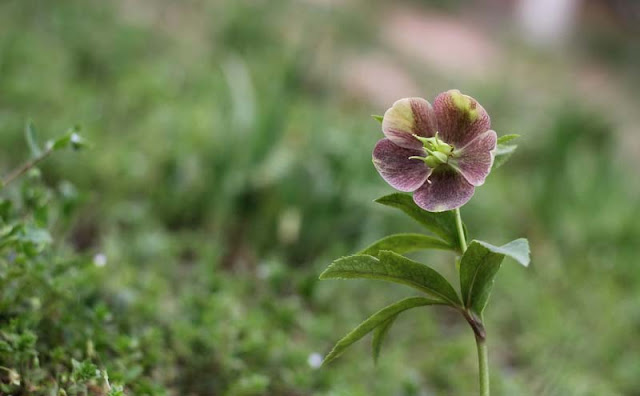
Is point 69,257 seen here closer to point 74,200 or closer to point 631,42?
point 74,200

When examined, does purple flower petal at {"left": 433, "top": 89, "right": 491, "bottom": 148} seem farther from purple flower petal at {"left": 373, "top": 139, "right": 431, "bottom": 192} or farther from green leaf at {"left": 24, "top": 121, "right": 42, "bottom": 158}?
green leaf at {"left": 24, "top": 121, "right": 42, "bottom": 158}

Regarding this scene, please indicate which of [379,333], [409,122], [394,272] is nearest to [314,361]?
[379,333]

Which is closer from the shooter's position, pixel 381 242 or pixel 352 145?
pixel 381 242

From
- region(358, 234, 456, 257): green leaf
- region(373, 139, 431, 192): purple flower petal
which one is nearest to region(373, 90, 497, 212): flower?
region(373, 139, 431, 192): purple flower petal

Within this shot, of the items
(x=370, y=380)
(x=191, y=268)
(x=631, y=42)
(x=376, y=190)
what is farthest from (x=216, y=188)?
(x=631, y=42)

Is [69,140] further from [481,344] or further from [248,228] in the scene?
[248,228]
